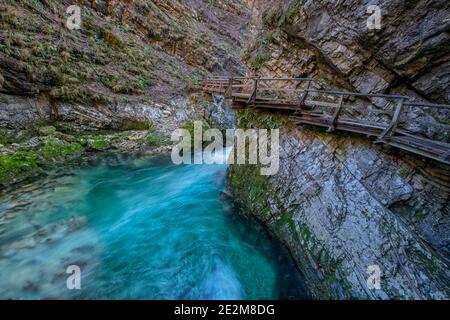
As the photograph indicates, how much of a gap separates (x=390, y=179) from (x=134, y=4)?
2583 cm

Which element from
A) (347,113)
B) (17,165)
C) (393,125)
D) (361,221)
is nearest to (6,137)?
(17,165)

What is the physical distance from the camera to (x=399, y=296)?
16.2 feet

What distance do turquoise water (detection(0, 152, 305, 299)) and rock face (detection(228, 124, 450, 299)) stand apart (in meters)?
1.11

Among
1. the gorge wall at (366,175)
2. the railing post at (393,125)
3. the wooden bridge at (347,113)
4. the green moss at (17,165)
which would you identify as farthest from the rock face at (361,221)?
the green moss at (17,165)

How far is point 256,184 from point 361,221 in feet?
13.0

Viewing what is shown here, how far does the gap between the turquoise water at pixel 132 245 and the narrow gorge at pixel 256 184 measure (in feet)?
0.16

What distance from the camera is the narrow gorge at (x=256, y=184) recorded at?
5855 mm

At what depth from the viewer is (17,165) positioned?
34.3 ft

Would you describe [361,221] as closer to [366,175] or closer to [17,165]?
[366,175]

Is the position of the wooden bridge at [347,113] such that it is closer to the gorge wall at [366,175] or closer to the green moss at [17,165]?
the gorge wall at [366,175]

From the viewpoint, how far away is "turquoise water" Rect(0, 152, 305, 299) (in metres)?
6.57

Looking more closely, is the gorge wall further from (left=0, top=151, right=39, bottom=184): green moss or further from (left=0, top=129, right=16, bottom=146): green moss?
(left=0, top=129, right=16, bottom=146): green moss
